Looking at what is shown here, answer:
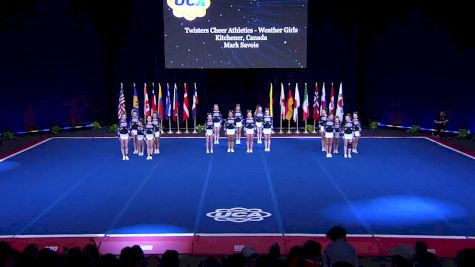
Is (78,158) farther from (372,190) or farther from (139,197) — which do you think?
(372,190)

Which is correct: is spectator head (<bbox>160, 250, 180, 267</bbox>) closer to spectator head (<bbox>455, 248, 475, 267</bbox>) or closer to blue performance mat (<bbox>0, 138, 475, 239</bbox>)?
spectator head (<bbox>455, 248, 475, 267</bbox>)

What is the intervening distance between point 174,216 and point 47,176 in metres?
5.70

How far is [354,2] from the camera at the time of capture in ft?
77.7

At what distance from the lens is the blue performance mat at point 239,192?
991 cm

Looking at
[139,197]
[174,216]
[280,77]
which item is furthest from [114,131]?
[174,216]

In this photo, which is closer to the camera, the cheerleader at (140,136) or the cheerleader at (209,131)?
the cheerleader at (140,136)

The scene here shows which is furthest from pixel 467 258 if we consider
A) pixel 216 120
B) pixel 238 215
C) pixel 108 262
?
pixel 216 120

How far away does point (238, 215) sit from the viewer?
10.5m

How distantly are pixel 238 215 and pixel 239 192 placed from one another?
189 centimetres

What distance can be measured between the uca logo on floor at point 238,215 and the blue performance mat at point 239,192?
0.07 ft

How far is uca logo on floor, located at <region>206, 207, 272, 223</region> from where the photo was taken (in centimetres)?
1023

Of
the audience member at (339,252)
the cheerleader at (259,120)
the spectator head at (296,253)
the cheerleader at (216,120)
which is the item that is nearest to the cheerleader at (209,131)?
the cheerleader at (216,120)

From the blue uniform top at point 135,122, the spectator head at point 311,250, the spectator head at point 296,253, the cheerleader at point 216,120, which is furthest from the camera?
the cheerleader at point 216,120

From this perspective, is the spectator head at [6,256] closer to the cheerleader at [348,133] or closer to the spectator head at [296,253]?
the spectator head at [296,253]
